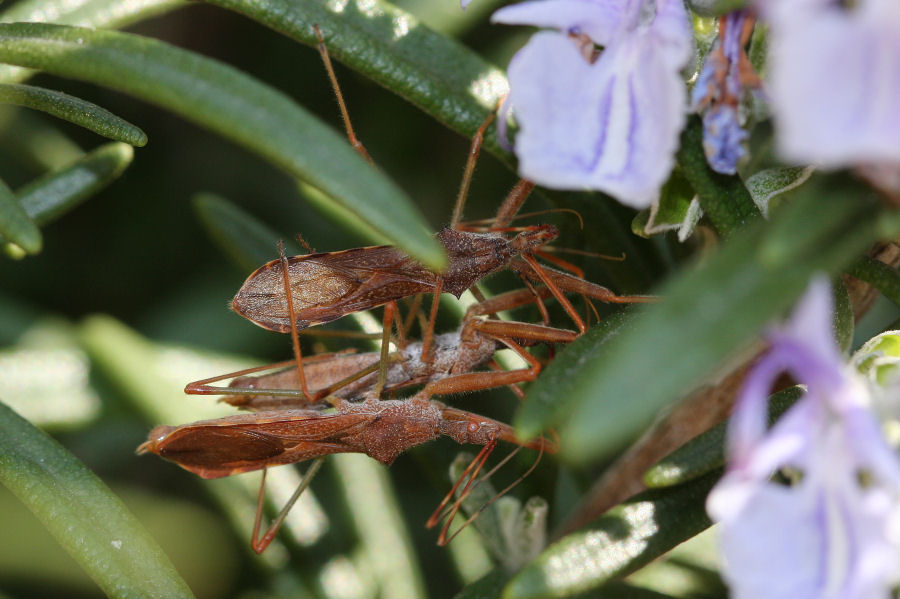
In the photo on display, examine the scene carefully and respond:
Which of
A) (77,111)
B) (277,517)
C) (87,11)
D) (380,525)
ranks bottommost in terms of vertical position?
(380,525)

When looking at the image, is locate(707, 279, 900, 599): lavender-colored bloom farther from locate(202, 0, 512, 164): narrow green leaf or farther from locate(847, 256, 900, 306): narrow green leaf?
locate(202, 0, 512, 164): narrow green leaf

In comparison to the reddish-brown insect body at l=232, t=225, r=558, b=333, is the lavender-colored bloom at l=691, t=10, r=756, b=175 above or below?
above

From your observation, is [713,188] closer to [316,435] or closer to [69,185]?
[316,435]

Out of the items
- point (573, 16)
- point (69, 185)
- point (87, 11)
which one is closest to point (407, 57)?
point (573, 16)

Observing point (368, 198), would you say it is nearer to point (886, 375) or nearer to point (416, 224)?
point (416, 224)


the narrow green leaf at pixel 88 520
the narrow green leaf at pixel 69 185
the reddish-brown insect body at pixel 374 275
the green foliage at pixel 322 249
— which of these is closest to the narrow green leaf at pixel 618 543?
the green foliage at pixel 322 249

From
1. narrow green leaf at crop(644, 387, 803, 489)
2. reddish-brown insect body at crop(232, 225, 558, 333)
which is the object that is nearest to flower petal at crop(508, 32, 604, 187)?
narrow green leaf at crop(644, 387, 803, 489)

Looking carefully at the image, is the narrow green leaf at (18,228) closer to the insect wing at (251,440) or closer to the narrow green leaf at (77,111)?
the narrow green leaf at (77,111)
